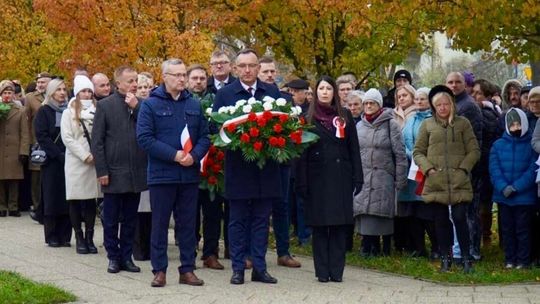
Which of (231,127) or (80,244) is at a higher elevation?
(231,127)

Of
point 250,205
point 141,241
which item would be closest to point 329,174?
point 250,205

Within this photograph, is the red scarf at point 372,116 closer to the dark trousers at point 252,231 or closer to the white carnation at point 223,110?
the dark trousers at point 252,231

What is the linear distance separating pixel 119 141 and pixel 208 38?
→ 29.3 ft

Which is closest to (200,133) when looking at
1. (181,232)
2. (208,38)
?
(181,232)

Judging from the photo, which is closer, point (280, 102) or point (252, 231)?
point (280, 102)

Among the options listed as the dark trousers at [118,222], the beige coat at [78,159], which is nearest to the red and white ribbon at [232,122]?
the dark trousers at [118,222]

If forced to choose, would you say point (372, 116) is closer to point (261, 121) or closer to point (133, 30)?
point (261, 121)

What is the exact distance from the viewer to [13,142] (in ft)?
69.6

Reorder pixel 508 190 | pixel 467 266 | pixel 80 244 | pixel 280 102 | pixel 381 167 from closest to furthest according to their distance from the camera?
pixel 280 102, pixel 467 266, pixel 508 190, pixel 381 167, pixel 80 244

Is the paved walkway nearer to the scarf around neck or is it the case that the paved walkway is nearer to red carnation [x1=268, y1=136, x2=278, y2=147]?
red carnation [x1=268, y1=136, x2=278, y2=147]

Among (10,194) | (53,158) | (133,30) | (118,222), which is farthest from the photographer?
(133,30)

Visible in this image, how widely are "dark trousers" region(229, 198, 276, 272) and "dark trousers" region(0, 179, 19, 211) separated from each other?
933 cm

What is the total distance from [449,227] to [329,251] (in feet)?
5.52

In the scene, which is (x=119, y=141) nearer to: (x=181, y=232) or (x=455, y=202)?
(x=181, y=232)
